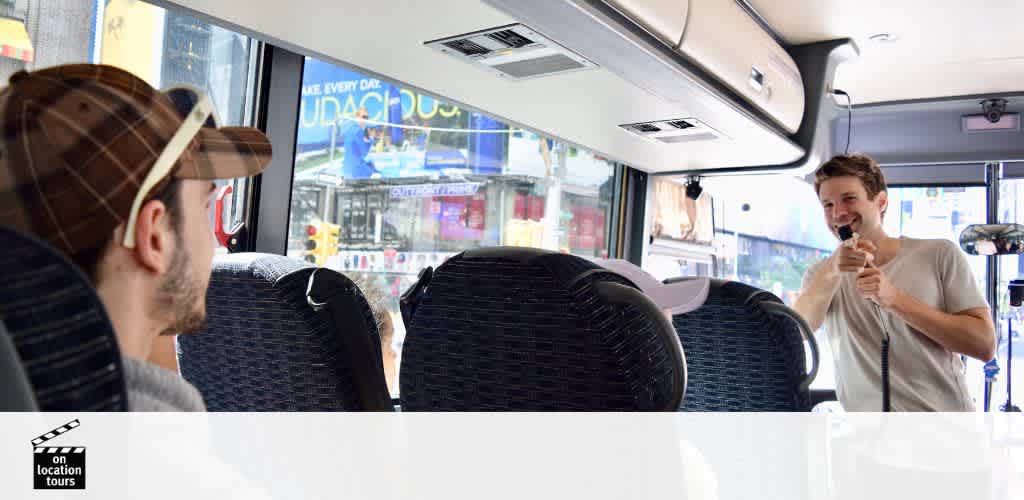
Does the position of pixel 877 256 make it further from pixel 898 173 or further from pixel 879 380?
pixel 898 173

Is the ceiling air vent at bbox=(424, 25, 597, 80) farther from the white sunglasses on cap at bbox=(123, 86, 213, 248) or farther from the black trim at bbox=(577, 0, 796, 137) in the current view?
the white sunglasses on cap at bbox=(123, 86, 213, 248)

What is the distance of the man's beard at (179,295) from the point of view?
0.46 meters

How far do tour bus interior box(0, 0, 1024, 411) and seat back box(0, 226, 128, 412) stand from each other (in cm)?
144

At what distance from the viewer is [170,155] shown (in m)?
0.44

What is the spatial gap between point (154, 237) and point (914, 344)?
2.23 metres

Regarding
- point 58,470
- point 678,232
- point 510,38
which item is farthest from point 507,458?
point 678,232

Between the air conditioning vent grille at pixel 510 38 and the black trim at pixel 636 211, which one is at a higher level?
the air conditioning vent grille at pixel 510 38

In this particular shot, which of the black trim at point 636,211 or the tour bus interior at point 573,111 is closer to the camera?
the tour bus interior at point 573,111

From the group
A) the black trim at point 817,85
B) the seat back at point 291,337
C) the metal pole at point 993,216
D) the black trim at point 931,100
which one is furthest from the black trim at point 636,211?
the seat back at point 291,337

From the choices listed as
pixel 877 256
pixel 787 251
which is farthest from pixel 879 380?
pixel 787 251

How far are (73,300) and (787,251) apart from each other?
585 centimetres

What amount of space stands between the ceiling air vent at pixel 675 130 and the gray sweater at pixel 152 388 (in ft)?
8.98

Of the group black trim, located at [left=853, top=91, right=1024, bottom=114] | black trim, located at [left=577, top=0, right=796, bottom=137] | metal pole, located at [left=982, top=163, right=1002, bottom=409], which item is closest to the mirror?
metal pole, located at [left=982, top=163, right=1002, bottom=409]

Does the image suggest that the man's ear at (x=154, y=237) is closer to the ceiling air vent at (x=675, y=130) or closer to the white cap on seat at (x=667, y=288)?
the white cap on seat at (x=667, y=288)
